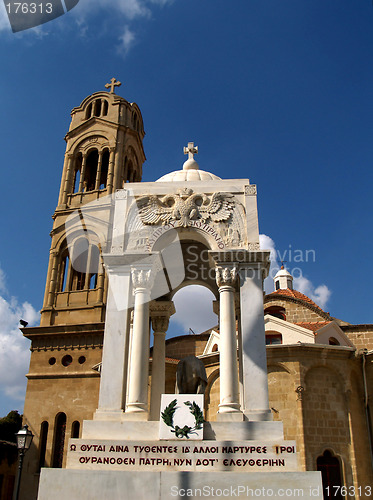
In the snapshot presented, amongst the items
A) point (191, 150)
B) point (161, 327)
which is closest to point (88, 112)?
point (191, 150)

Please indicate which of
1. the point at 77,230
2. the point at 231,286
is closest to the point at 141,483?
the point at 231,286

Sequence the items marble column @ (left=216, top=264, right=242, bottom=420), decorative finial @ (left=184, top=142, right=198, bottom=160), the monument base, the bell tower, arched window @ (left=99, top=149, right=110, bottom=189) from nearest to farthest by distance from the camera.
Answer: the monument base
marble column @ (left=216, top=264, right=242, bottom=420)
decorative finial @ (left=184, top=142, right=198, bottom=160)
the bell tower
arched window @ (left=99, top=149, right=110, bottom=189)

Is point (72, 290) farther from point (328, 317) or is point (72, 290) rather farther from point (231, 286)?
A: point (231, 286)

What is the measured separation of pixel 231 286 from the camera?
1397cm

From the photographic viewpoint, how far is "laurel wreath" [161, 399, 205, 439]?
38.7ft

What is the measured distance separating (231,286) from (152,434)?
15.0ft

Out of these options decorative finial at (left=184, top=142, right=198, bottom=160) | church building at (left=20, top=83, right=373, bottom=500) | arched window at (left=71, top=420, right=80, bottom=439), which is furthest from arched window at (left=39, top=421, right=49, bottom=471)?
decorative finial at (left=184, top=142, right=198, bottom=160)

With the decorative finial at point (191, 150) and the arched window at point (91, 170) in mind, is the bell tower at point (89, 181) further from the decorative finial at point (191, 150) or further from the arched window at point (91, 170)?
the decorative finial at point (191, 150)

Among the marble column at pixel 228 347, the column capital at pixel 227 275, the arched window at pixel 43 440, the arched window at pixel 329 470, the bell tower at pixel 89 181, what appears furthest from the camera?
the bell tower at pixel 89 181

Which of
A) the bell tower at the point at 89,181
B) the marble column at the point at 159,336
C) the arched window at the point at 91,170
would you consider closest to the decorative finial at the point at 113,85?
the bell tower at the point at 89,181

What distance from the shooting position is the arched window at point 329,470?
2289cm

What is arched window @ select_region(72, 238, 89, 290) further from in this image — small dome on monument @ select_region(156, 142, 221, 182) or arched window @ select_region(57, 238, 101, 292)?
small dome on monument @ select_region(156, 142, 221, 182)

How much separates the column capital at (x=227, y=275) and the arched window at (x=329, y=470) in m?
13.8

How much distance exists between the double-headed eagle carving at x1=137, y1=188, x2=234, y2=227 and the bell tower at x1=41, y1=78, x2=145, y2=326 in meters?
18.1
